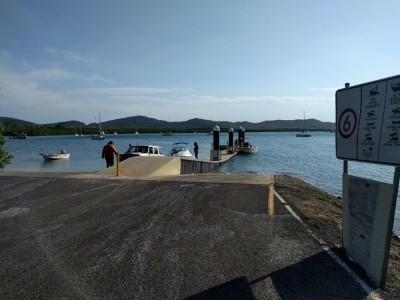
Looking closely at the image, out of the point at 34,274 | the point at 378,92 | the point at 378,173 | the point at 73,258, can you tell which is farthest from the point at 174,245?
the point at 378,173

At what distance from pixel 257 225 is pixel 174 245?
2.00m

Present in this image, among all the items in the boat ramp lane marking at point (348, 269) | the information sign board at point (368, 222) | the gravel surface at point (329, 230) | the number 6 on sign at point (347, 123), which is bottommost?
the gravel surface at point (329, 230)

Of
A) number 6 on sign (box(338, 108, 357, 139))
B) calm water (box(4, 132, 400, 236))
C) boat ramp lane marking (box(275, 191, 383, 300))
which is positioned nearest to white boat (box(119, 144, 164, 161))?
calm water (box(4, 132, 400, 236))

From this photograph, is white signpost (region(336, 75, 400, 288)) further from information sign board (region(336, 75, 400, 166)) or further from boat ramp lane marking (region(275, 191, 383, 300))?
boat ramp lane marking (region(275, 191, 383, 300))

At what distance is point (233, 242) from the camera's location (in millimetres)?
6582

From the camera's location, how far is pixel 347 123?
240 inches

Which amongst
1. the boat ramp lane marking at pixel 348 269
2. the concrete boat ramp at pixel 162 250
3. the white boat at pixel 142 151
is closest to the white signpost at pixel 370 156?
the boat ramp lane marking at pixel 348 269

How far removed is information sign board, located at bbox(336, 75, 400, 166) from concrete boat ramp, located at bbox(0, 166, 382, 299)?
5.53 feet

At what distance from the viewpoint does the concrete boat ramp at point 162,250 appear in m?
4.79

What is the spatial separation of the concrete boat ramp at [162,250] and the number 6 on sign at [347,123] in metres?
1.93

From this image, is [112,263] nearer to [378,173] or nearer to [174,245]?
[174,245]

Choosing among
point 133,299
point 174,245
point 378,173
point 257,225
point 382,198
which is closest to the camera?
point 133,299

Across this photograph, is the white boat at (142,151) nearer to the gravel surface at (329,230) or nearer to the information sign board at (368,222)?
the gravel surface at (329,230)

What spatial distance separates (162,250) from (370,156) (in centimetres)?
344
